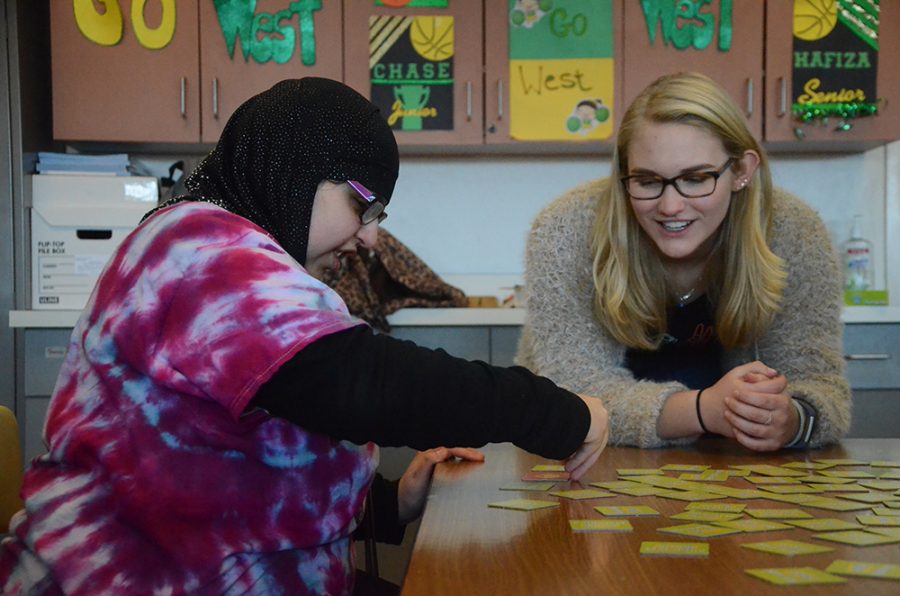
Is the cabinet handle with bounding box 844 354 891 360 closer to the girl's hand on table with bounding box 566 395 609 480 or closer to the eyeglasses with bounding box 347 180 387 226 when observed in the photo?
the girl's hand on table with bounding box 566 395 609 480

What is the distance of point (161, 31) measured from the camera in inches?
115

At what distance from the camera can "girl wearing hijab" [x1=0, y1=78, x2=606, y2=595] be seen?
782 mm

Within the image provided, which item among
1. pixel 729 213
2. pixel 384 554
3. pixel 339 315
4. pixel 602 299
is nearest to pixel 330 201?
pixel 339 315

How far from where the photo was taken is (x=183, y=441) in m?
0.84

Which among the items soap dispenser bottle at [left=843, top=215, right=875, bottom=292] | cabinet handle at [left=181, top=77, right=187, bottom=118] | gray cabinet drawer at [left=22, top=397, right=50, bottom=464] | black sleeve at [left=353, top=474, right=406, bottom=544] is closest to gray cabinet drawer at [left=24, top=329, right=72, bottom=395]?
gray cabinet drawer at [left=22, top=397, right=50, bottom=464]

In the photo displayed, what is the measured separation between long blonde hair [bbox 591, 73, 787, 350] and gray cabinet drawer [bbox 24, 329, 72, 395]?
1.83 metres

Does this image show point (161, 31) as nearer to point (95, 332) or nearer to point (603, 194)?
point (603, 194)

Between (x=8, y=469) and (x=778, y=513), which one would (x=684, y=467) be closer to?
(x=778, y=513)

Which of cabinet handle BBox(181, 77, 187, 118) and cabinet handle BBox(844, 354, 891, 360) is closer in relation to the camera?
cabinet handle BBox(844, 354, 891, 360)

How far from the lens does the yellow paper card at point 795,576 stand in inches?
24.7

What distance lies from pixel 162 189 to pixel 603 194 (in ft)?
6.18

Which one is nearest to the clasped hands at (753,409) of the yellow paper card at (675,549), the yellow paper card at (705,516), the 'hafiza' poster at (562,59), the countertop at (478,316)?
the yellow paper card at (705,516)

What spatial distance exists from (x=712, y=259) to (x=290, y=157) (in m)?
0.98

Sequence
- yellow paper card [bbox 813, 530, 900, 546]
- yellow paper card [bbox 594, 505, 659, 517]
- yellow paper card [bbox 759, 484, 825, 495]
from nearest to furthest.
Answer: yellow paper card [bbox 813, 530, 900, 546]
yellow paper card [bbox 594, 505, 659, 517]
yellow paper card [bbox 759, 484, 825, 495]
